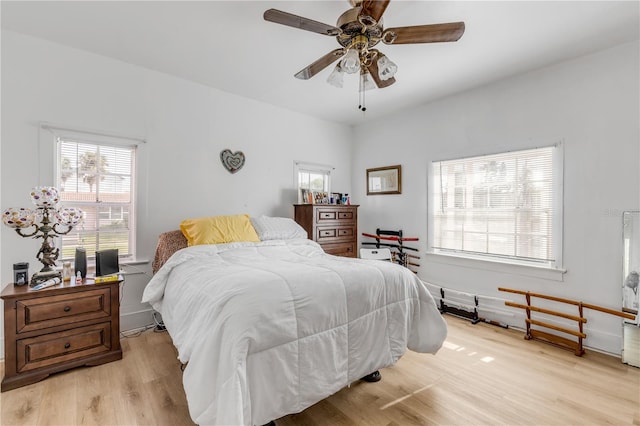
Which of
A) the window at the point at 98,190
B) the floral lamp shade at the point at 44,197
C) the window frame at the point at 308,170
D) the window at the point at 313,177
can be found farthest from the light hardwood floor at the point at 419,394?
the window at the point at 313,177

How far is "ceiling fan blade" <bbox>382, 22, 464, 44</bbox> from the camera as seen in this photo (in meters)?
1.78

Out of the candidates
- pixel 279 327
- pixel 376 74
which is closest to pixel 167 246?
pixel 279 327

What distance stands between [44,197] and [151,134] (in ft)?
3.90

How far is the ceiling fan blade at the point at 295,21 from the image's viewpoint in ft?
5.49

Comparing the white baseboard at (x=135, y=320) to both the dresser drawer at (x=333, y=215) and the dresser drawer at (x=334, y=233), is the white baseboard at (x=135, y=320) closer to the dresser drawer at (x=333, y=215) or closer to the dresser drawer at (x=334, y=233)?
the dresser drawer at (x=334, y=233)

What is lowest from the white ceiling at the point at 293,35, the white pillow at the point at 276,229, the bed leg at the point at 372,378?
the bed leg at the point at 372,378

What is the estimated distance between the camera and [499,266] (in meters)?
3.30

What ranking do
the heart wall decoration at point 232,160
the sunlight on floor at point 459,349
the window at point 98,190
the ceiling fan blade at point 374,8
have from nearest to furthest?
the ceiling fan blade at point 374,8, the sunlight on floor at point 459,349, the window at point 98,190, the heart wall decoration at point 232,160

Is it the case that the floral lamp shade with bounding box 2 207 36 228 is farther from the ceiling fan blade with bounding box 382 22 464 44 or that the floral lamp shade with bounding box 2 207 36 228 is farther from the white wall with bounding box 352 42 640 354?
the white wall with bounding box 352 42 640 354

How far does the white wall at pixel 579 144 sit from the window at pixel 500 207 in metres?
0.11

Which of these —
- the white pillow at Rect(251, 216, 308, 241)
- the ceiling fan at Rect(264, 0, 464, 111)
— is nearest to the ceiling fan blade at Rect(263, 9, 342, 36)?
the ceiling fan at Rect(264, 0, 464, 111)

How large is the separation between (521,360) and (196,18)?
3848mm

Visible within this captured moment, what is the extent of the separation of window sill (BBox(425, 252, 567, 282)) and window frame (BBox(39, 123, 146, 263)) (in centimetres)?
356

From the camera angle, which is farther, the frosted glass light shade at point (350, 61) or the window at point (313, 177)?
the window at point (313, 177)
